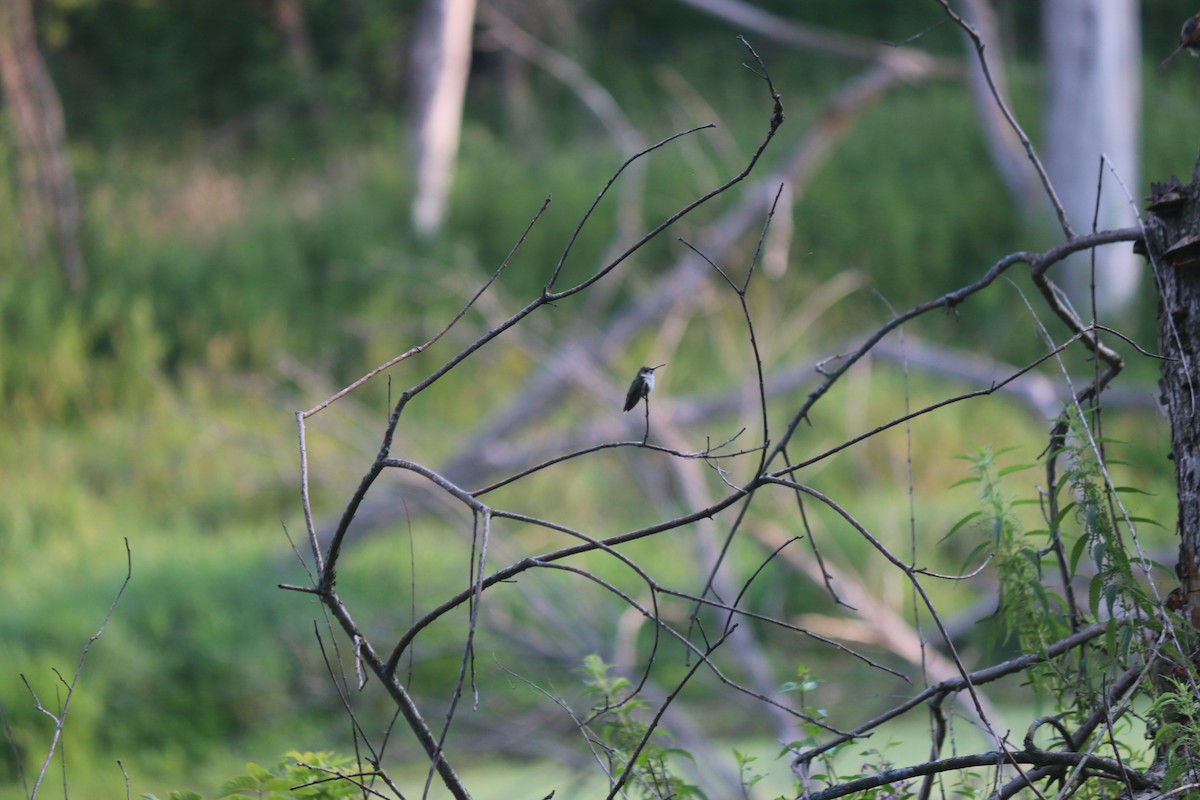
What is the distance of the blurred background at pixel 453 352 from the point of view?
13.7ft

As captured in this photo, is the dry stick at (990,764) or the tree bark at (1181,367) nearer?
the dry stick at (990,764)

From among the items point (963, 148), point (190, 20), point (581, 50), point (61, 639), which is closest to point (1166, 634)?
point (61, 639)

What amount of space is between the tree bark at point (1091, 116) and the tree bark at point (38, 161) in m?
5.94

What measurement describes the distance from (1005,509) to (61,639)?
3.75 meters

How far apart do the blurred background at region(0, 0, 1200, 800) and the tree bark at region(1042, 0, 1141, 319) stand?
1.8 inches

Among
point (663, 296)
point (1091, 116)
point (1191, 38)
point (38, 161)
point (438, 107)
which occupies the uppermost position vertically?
point (438, 107)

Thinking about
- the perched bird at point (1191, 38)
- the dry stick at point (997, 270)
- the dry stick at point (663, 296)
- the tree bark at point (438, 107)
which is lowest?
the dry stick at point (997, 270)

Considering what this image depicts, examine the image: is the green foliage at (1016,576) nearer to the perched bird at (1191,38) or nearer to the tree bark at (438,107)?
the perched bird at (1191,38)

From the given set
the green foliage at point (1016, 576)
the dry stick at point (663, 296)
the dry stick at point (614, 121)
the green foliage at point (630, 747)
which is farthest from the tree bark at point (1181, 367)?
the dry stick at point (614, 121)

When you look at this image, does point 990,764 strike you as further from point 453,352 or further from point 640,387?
point 453,352

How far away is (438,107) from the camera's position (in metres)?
8.27

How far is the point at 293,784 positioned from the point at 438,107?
7.64 metres

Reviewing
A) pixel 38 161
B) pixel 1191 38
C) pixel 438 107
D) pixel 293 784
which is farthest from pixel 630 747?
pixel 438 107

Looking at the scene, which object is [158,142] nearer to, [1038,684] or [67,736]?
[67,736]
